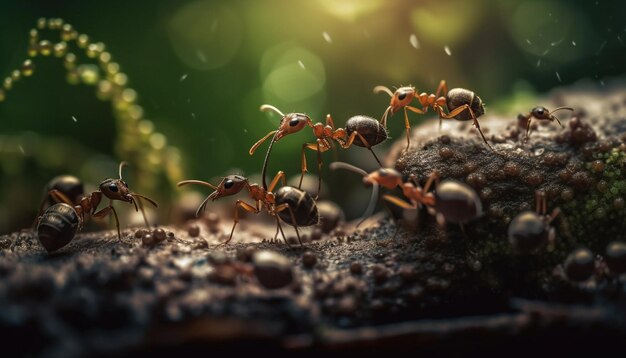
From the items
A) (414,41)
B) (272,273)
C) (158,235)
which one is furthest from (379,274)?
(414,41)

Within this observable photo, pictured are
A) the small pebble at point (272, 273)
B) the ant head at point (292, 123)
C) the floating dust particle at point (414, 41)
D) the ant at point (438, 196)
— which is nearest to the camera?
the small pebble at point (272, 273)

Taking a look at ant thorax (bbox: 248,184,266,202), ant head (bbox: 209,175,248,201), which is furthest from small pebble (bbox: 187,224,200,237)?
ant thorax (bbox: 248,184,266,202)

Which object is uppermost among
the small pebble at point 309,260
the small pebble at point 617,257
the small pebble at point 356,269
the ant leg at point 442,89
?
the ant leg at point 442,89

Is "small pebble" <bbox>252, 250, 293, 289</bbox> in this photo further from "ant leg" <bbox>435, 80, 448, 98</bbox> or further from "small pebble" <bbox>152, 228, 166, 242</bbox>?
"ant leg" <bbox>435, 80, 448, 98</bbox>

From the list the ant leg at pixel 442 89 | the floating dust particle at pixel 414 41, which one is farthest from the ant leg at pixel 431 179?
the floating dust particle at pixel 414 41

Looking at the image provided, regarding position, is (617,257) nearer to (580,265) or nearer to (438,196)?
(580,265)

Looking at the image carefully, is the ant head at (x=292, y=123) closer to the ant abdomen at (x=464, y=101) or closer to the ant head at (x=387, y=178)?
the ant head at (x=387, y=178)
